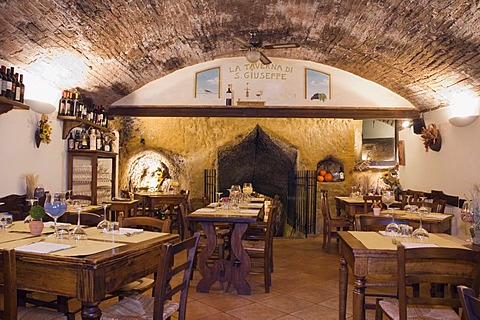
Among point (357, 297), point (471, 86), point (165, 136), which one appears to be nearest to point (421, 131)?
point (471, 86)

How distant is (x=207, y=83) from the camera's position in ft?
26.5

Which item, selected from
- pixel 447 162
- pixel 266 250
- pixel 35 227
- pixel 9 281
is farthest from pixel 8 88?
pixel 447 162

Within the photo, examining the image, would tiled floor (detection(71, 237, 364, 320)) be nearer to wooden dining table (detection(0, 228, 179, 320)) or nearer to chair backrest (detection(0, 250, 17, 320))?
wooden dining table (detection(0, 228, 179, 320))

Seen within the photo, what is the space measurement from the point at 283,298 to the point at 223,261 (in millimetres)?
722

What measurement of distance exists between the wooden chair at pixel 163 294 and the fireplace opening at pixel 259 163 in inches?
259

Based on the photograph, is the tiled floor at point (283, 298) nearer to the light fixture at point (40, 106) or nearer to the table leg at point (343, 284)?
the table leg at point (343, 284)

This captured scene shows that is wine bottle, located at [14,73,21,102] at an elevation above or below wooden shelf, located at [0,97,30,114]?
above

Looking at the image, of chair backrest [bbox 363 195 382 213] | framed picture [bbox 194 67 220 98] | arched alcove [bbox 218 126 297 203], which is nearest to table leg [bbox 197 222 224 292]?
chair backrest [bbox 363 195 382 213]

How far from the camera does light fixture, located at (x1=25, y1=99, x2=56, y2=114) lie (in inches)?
206

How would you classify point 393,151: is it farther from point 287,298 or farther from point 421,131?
point 287,298

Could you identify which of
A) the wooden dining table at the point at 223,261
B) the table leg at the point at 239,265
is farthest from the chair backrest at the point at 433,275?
the table leg at the point at 239,265

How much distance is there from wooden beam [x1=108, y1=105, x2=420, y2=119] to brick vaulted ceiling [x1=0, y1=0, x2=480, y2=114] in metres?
0.49

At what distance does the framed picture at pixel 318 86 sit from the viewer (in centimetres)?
803

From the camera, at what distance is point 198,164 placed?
357 inches
